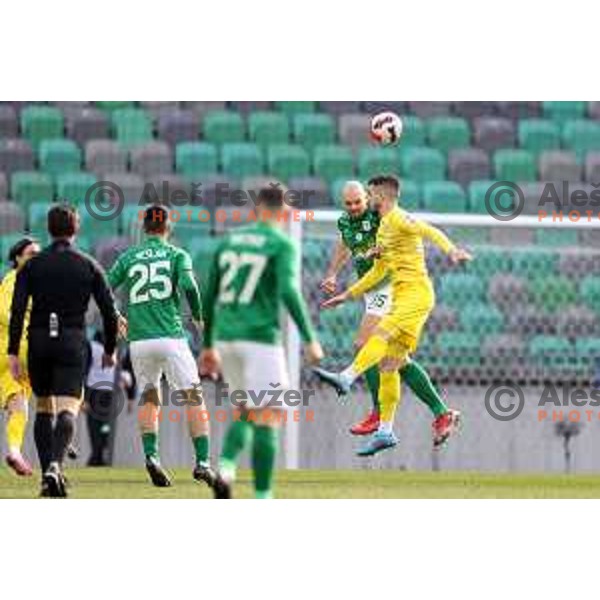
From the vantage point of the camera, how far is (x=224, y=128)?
18094 mm

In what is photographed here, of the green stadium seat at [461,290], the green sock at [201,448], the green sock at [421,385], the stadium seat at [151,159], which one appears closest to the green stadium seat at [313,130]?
the stadium seat at [151,159]

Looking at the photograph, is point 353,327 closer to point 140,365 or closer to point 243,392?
point 140,365

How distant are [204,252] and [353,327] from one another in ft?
4.08

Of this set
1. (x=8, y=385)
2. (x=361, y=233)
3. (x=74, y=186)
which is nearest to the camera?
(x=8, y=385)

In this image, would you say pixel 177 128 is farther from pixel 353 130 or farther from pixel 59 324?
pixel 59 324

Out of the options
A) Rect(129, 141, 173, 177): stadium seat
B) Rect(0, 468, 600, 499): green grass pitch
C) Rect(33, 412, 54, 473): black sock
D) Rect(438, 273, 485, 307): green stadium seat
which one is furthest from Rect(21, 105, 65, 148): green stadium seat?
Rect(33, 412, 54, 473): black sock

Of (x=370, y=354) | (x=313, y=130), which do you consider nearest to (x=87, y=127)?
(x=313, y=130)

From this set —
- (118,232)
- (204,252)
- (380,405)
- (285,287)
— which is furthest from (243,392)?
(118,232)

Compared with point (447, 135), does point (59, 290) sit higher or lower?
lower

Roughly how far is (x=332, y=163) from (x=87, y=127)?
2.15 meters

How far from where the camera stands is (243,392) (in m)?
7.93

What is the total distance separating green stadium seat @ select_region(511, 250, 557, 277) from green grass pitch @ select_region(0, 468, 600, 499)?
2.34 metres

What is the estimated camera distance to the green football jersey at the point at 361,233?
11.8 meters

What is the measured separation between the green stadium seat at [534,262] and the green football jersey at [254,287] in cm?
783
